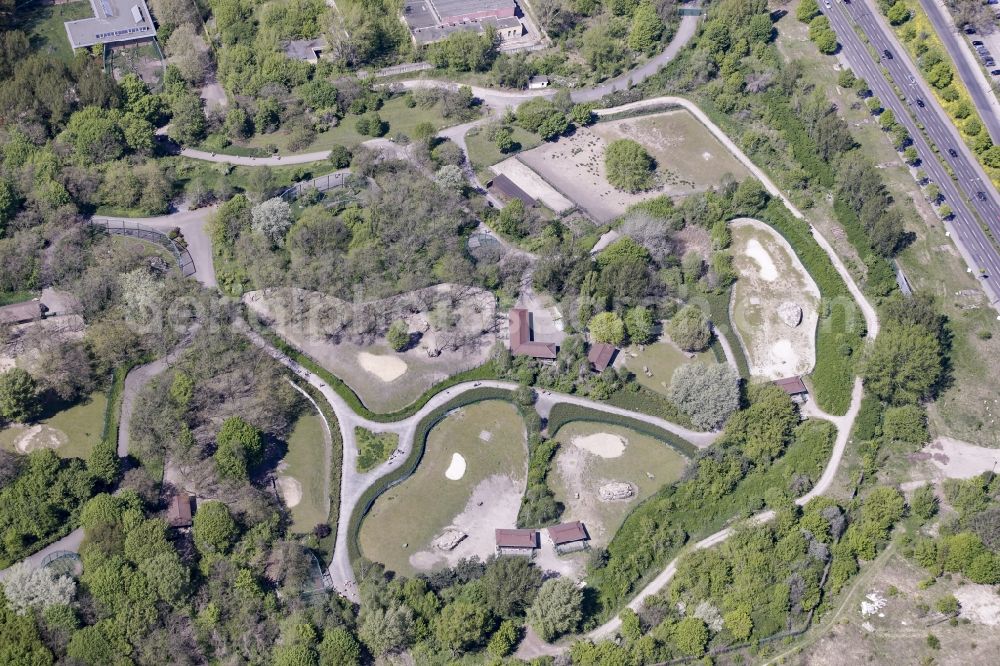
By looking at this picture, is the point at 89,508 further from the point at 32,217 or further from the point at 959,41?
the point at 959,41

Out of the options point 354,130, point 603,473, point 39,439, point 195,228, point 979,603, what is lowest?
point 979,603

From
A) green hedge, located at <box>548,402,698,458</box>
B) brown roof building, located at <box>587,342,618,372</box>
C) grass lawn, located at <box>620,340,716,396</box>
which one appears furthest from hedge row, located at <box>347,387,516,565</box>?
grass lawn, located at <box>620,340,716,396</box>

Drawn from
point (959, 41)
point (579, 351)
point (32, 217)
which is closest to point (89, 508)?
point (32, 217)

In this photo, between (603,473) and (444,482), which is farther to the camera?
(603,473)

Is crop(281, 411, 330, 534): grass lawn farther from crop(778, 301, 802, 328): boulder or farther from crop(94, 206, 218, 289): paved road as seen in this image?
crop(778, 301, 802, 328): boulder

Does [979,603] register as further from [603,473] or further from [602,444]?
[602,444]

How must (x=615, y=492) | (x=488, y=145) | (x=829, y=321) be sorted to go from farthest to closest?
(x=488, y=145), (x=829, y=321), (x=615, y=492)

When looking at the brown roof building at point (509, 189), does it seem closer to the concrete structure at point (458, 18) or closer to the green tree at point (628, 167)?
the green tree at point (628, 167)

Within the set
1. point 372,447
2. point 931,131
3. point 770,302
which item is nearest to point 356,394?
point 372,447
